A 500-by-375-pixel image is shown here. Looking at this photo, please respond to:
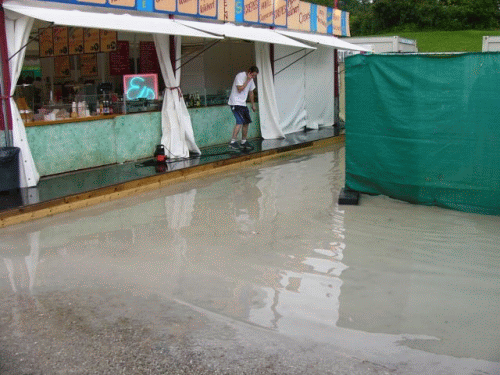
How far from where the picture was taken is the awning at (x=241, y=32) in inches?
476

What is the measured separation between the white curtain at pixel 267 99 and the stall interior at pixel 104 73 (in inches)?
38.4

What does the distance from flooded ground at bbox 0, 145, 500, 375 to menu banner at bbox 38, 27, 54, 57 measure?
7.13 metres

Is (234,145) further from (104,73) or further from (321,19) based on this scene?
(321,19)

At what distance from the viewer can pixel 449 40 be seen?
43.7m

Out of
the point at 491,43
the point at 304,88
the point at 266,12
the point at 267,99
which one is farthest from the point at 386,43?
the point at 266,12

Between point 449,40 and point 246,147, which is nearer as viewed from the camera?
point 246,147

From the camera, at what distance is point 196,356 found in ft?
13.9

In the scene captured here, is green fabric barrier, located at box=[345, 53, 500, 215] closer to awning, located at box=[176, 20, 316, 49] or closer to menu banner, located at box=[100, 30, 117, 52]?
awning, located at box=[176, 20, 316, 49]

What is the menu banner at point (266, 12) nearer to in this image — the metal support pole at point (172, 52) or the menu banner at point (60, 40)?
the metal support pole at point (172, 52)

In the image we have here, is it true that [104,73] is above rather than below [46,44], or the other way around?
below

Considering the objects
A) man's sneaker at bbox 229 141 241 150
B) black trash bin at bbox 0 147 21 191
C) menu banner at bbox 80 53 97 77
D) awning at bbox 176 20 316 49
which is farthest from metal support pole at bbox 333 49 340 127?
black trash bin at bbox 0 147 21 191

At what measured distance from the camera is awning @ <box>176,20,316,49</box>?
12.1m

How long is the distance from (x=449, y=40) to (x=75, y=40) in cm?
3486

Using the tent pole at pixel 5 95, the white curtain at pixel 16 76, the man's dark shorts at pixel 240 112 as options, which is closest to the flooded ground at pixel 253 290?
Answer: the white curtain at pixel 16 76
